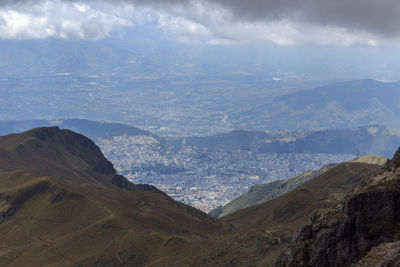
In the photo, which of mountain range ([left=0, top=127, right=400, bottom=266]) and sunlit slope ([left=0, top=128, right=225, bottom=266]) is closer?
mountain range ([left=0, top=127, right=400, bottom=266])

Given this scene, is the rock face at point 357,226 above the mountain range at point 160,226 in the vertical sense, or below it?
above

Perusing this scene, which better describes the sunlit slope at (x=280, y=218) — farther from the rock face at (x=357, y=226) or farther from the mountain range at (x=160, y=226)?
the rock face at (x=357, y=226)

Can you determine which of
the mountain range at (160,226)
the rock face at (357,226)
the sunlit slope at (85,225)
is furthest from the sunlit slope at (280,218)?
the rock face at (357,226)

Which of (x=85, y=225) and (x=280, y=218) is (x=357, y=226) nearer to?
(x=85, y=225)

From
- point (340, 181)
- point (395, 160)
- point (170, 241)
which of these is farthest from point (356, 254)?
point (340, 181)

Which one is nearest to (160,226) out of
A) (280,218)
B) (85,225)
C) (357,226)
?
(85,225)

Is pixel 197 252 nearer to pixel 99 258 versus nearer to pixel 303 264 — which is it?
pixel 99 258

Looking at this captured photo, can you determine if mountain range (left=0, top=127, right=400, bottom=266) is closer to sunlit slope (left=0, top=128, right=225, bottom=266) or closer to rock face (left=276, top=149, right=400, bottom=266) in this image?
rock face (left=276, top=149, right=400, bottom=266)

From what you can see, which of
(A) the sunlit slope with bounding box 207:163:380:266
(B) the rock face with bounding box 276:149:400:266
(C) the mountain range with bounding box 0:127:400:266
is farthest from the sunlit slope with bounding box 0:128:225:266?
(B) the rock face with bounding box 276:149:400:266
